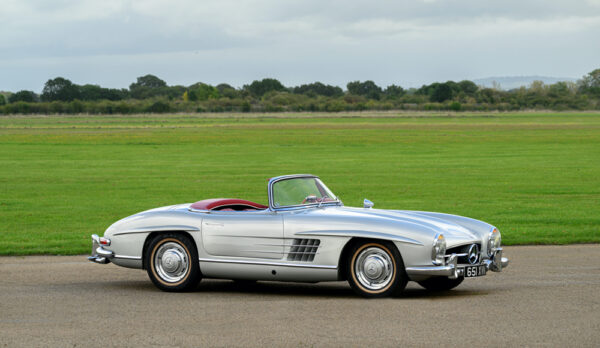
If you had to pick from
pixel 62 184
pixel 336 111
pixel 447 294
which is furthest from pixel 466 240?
pixel 336 111

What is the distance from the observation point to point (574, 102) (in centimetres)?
18125

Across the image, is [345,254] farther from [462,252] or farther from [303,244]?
[462,252]

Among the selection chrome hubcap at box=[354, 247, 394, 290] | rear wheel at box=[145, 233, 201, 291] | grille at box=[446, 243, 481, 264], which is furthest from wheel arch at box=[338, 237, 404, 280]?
rear wheel at box=[145, 233, 201, 291]

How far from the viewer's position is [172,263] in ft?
32.0

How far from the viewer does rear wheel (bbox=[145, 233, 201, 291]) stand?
31.7 feet

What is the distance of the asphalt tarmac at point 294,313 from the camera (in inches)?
279

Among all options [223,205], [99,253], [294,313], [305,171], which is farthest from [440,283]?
[305,171]

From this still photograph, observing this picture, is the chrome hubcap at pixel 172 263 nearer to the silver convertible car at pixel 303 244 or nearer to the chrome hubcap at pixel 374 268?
the silver convertible car at pixel 303 244

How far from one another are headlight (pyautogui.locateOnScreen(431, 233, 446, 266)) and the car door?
1726 mm

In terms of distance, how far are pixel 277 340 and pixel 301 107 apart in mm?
166114

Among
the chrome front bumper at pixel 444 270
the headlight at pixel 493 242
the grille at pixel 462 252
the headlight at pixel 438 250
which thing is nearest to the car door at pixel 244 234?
the chrome front bumper at pixel 444 270

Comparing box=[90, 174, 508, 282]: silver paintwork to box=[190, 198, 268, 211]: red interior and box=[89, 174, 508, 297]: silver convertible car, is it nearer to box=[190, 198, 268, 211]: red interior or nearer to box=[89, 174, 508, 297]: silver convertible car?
box=[89, 174, 508, 297]: silver convertible car

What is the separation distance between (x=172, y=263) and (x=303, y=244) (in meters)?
1.64

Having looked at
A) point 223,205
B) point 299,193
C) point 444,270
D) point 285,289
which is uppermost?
point 299,193
